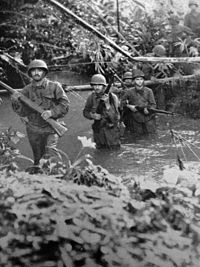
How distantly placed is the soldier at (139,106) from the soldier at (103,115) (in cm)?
104

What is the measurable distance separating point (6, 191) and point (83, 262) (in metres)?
0.65

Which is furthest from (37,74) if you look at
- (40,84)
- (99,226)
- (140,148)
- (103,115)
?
(99,226)

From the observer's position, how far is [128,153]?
28.7 ft

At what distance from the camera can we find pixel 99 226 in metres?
2.76

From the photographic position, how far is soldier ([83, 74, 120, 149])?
832cm

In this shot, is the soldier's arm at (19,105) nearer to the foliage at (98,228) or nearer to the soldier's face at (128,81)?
the soldier's face at (128,81)

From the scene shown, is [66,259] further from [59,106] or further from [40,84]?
[40,84]

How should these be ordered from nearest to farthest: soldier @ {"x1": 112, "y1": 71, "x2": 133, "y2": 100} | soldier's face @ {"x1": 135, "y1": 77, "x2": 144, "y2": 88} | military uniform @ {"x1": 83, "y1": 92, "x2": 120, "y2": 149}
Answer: military uniform @ {"x1": 83, "y1": 92, "x2": 120, "y2": 149} → soldier's face @ {"x1": 135, "y1": 77, "x2": 144, "y2": 88} → soldier @ {"x1": 112, "y1": 71, "x2": 133, "y2": 100}

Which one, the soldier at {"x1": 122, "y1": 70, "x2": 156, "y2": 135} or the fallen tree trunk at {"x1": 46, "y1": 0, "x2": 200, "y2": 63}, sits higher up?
the fallen tree trunk at {"x1": 46, "y1": 0, "x2": 200, "y2": 63}

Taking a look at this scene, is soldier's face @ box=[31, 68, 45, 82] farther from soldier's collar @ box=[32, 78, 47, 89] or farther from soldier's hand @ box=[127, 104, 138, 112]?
soldier's hand @ box=[127, 104, 138, 112]

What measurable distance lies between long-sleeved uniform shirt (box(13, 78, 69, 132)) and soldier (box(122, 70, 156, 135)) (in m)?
2.89

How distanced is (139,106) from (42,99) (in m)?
2.99

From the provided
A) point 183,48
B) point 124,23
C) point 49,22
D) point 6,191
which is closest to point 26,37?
point 49,22

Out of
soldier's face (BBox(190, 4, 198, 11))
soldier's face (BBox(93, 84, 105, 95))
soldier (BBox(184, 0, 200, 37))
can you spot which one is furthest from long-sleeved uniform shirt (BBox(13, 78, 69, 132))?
soldier's face (BBox(190, 4, 198, 11))
